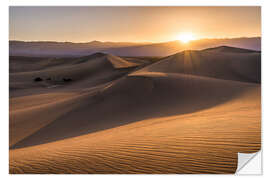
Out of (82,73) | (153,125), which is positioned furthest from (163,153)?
(82,73)

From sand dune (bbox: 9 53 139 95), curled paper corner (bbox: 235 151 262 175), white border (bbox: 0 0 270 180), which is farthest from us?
sand dune (bbox: 9 53 139 95)

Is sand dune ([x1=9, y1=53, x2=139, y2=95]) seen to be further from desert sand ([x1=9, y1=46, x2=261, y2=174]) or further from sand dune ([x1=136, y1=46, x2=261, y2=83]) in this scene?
desert sand ([x1=9, y1=46, x2=261, y2=174])

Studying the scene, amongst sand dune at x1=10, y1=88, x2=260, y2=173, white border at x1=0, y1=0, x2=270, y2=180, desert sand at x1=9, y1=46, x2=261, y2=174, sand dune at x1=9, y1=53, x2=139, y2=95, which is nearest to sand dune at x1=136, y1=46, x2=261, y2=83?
desert sand at x1=9, y1=46, x2=261, y2=174

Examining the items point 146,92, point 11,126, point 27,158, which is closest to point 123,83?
point 146,92

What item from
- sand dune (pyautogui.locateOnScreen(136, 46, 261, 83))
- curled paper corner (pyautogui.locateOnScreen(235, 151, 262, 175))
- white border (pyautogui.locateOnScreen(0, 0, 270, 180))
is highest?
sand dune (pyautogui.locateOnScreen(136, 46, 261, 83))
